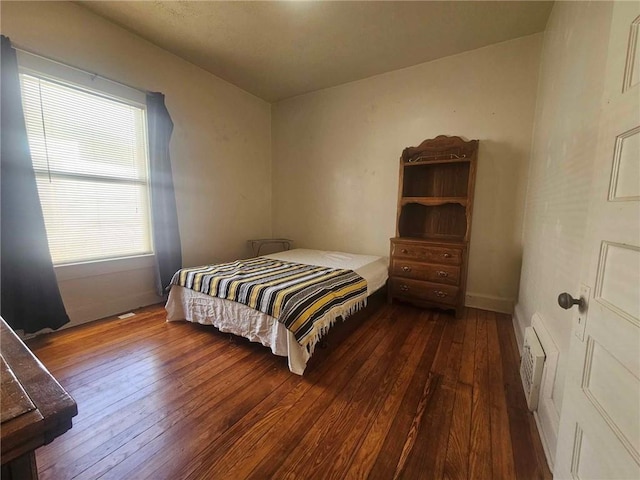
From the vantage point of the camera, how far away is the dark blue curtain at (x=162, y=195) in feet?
8.79

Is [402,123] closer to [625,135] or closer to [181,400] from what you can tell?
[625,135]

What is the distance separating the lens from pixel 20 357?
591 mm

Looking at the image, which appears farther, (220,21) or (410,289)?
(410,289)

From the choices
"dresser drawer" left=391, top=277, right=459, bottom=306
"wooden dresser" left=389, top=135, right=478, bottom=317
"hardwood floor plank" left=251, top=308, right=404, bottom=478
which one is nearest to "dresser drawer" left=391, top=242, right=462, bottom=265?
"wooden dresser" left=389, top=135, right=478, bottom=317

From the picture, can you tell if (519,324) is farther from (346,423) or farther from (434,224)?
(346,423)

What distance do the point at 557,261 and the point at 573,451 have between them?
→ 0.94 metres

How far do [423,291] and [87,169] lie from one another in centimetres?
338

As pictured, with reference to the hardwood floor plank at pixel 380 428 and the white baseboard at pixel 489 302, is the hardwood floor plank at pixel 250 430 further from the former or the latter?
the white baseboard at pixel 489 302

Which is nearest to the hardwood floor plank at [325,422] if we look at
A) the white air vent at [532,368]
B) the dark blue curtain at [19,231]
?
the white air vent at [532,368]

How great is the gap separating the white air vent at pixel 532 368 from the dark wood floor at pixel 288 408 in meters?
0.08

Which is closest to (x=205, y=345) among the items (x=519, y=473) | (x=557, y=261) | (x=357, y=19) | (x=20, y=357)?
(x=20, y=357)

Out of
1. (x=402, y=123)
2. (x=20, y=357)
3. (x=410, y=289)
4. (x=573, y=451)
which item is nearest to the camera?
(x=20, y=357)

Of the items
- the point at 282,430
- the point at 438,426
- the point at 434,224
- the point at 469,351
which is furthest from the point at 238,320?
the point at 434,224

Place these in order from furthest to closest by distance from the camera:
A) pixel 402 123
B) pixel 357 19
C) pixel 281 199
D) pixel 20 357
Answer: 1. pixel 281 199
2. pixel 402 123
3. pixel 357 19
4. pixel 20 357
